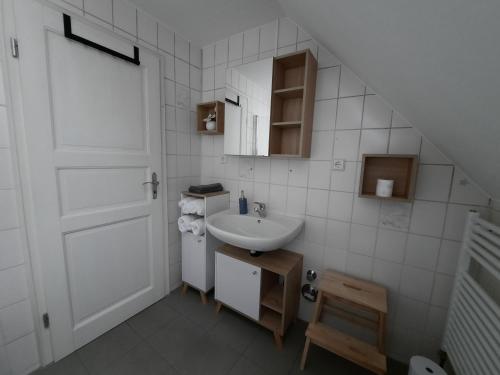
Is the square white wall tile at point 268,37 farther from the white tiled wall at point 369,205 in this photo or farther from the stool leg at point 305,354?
the stool leg at point 305,354

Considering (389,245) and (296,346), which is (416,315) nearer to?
(389,245)

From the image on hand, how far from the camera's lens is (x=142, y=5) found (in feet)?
4.48

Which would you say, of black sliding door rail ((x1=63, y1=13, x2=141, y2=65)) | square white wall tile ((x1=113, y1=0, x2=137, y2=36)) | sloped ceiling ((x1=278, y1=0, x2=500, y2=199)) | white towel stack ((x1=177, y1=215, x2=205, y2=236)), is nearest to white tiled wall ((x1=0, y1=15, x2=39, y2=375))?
black sliding door rail ((x1=63, y1=13, x2=141, y2=65))

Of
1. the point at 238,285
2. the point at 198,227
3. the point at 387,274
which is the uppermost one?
the point at 198,227

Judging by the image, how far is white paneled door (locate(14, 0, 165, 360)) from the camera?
3.45 ft

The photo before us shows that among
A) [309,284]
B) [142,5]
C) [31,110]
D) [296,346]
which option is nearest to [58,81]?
[31,110]

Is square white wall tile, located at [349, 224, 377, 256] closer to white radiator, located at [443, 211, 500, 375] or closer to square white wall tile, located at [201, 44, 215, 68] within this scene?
white radiator, located at [443, 211, 500, 375]

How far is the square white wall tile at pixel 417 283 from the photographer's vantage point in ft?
3.80

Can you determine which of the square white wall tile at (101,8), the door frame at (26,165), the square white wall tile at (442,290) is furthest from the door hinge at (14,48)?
the square white wall tile at (442,290)

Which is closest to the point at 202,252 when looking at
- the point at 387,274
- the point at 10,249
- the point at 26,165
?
the point at 10,249

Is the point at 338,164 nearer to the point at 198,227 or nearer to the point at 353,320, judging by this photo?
the point at 353,320

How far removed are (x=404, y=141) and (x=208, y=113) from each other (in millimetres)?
1440

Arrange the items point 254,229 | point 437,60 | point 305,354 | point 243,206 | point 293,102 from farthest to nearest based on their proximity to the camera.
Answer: point 243,206, point 254,229, point 293,102, point 305,354, point 437,60

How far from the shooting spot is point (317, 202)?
141cm
